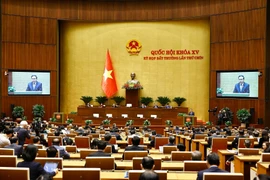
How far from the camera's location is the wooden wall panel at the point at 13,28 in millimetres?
20453

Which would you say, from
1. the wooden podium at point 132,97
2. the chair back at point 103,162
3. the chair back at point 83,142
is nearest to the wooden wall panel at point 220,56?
the wooden podium at point 132,97

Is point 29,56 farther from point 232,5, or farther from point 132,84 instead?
point 232,5

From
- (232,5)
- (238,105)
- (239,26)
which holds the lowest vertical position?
(238,105)

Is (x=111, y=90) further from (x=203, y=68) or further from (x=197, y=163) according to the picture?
(x=197, y=163)

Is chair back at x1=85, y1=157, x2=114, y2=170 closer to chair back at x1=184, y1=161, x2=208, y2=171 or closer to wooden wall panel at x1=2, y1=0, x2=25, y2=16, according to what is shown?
chair back at x1=184, y1=161, x2=208, y2=171

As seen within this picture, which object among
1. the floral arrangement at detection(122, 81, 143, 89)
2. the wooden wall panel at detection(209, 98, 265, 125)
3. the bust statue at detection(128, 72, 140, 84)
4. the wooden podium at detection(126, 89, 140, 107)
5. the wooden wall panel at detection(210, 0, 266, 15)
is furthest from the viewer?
the wooden podium at detection(126, 89, 140, 107)

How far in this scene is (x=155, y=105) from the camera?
69.6 ft

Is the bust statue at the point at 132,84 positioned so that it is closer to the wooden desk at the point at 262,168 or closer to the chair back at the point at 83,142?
the chair back at the point at 83,142

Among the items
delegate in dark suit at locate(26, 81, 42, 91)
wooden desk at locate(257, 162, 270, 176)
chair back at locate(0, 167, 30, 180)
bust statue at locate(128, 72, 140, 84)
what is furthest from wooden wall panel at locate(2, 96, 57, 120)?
wooden desk at locate(257, 162, 270, 176)

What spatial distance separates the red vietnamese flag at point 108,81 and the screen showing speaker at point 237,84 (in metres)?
6.24

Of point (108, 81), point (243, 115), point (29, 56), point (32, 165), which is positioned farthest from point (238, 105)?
point (32, 165)

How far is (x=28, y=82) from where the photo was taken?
21.1 m

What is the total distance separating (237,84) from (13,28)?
1276cm

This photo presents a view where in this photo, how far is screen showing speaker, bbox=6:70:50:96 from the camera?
67.9ft
